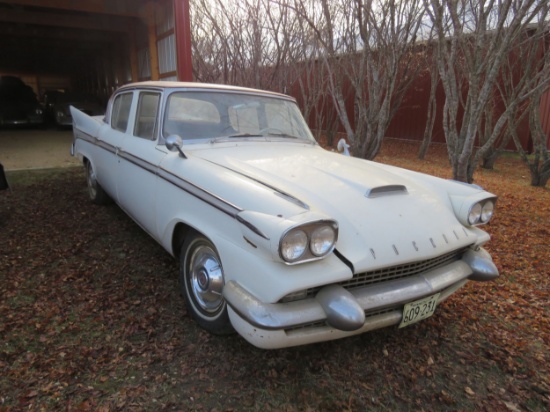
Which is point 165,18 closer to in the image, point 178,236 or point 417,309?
point 178,236

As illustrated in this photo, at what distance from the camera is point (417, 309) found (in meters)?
2.13

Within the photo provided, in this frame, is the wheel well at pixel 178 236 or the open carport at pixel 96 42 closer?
the wheel well at pixel 178 236

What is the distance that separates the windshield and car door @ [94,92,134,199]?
2.83 feet

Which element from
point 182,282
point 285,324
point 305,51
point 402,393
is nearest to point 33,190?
point 182,282

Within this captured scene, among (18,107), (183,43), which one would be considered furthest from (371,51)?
(18,107)

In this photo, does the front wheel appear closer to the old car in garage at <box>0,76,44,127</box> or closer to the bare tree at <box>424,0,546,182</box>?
the bare tree at <box>424,0,546,182</box>

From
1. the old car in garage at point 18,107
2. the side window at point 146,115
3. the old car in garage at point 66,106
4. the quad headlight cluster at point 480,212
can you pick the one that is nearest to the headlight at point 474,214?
the quad headlight cluster at point 480,212

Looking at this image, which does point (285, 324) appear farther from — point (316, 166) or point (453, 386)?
point (316, 166)

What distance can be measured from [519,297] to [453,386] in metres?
1.39

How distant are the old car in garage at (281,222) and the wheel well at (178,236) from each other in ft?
0.04

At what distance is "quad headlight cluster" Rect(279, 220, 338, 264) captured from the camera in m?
1.78

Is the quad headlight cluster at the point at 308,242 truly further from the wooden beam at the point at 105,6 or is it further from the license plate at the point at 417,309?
the wooden beam at the point at 105,6

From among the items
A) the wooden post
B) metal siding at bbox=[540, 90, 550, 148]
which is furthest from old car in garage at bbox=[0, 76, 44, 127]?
metal siding at bbox=[540, 90, 550, 148]

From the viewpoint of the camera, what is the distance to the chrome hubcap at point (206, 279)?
2.32 metres
